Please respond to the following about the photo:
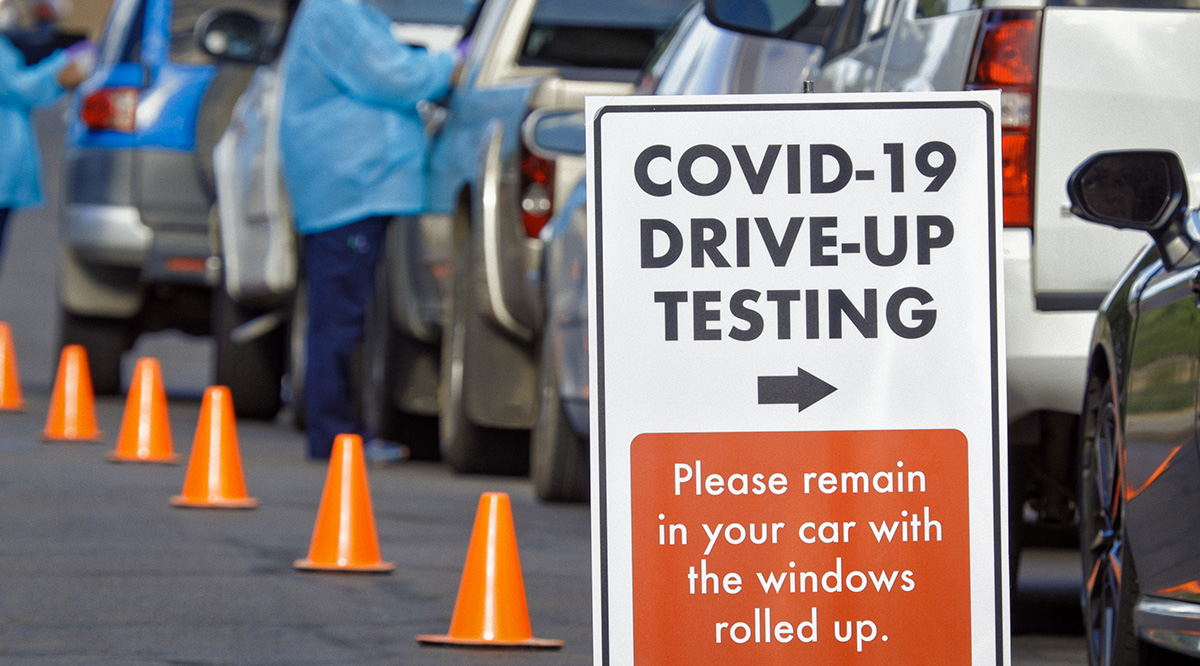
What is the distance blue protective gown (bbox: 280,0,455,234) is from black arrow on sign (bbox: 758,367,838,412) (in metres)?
6.25

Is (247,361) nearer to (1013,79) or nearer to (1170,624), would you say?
(1013,79)

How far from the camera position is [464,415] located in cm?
972

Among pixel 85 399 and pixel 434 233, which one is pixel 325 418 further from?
pixel 85 399

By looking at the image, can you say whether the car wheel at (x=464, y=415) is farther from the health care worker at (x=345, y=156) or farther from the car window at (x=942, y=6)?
the car window at (x=942, y=6)

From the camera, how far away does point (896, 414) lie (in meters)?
3.84

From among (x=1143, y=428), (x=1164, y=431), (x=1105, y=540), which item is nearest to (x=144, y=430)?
(x=1105, y=540)

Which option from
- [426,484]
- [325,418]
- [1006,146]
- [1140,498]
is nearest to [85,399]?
[325,418]

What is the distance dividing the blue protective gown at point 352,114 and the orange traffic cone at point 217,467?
63.9 inches

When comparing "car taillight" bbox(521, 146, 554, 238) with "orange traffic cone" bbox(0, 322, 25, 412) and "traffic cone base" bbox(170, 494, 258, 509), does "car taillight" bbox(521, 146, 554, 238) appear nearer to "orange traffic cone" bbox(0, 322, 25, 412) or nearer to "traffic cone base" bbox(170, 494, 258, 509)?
"traffic cone base" bbox(170, 494, 258, 509)

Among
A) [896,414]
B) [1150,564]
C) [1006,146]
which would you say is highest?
[1006,146]

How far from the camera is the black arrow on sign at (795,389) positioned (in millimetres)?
3840

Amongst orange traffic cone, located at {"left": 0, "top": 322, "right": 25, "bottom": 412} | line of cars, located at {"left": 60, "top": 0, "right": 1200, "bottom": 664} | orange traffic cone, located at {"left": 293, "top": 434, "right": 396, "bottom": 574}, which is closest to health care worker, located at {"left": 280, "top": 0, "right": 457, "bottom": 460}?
line of cars, located at {"left": 60, "top": 0, "right": 1200, "bottom": 664}

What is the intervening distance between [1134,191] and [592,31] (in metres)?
5.32

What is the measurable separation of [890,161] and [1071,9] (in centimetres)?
163
